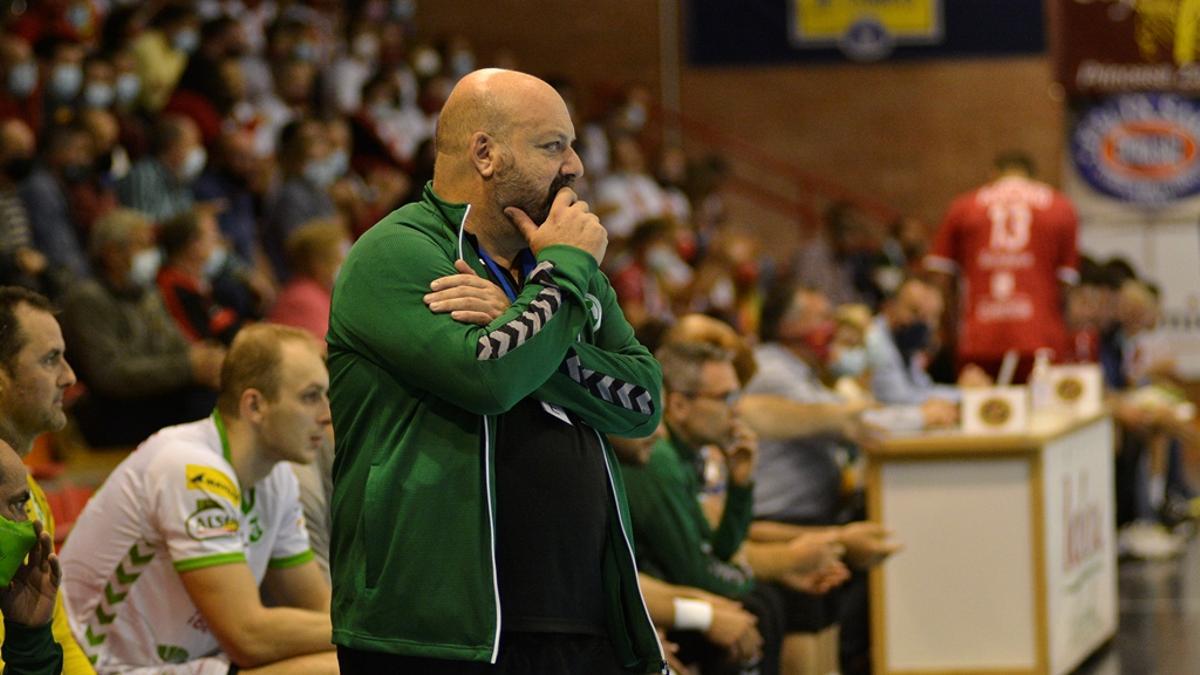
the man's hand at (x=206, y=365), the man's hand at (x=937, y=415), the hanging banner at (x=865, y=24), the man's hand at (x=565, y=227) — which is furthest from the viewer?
the hanging banner at (x=865, y=24)

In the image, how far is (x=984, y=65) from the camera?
17.0 metres

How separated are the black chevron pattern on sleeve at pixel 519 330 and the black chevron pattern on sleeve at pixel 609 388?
0.43 feet

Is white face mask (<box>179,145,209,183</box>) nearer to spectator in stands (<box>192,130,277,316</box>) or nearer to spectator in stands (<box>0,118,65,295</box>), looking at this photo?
spectator in stands (<box>192,130,277,316</box>)

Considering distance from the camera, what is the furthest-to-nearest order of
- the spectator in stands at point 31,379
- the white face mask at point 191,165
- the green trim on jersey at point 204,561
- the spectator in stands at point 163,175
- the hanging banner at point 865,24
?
the hanging banner at point 865,24 → the white face mask at point 191,165 → the spectator in stands at point 163,175 → the green trim on jersey at point 204,561 → the spectator in stands at point 31,379

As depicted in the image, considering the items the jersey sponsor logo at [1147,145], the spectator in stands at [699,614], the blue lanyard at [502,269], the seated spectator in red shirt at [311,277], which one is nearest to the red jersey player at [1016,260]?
the seated spectator in red shirt at [311,277]

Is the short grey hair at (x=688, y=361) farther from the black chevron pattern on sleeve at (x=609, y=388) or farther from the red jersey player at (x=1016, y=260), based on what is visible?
the red jersey player at (x=1016, y=260)

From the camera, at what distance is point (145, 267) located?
7.31m

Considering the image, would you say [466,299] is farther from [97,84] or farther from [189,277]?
[97,84]

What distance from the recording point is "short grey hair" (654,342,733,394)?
194 inches

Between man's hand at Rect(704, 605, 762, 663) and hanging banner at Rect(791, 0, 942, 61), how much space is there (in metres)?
12.8

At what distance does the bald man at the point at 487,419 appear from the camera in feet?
8.53

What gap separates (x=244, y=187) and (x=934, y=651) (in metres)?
4.78

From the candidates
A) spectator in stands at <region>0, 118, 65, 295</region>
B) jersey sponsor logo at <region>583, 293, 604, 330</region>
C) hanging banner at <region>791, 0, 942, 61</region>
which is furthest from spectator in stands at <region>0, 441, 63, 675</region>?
hanging banner at <region>791, 0, 942, 61</region>

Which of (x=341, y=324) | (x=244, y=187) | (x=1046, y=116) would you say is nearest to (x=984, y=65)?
(x=1046, y=116)
